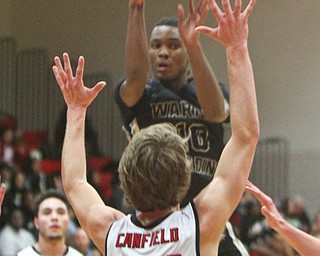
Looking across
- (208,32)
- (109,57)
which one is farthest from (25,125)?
(208,32)

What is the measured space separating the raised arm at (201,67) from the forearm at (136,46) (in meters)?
0.27

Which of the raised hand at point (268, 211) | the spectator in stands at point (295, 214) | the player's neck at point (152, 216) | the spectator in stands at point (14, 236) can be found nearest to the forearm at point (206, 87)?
the raised hand at point (268, 211)

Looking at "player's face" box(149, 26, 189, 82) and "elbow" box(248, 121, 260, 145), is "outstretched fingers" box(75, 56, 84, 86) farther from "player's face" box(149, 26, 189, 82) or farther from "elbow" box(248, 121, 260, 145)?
"player's face" box(149, 26, 189, 82)

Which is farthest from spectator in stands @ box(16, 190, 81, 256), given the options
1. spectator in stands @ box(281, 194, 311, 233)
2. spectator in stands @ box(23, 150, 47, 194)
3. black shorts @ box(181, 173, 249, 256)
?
spectator in stands @ box(281, 194, 311, 233)

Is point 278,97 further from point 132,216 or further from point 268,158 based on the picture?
point 132,216

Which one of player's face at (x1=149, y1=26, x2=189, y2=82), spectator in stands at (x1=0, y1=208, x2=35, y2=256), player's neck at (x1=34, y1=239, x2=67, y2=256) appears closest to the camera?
player's face at (x1=149, y1=26, x2=189, y2=82)

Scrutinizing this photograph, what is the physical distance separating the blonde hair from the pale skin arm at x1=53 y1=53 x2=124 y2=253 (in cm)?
20

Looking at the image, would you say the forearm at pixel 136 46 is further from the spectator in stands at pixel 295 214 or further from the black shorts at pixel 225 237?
the spectator in stands at pixel 295 214

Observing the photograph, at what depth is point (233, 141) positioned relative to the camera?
324 centimetres

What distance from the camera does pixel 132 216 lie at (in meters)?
3.30

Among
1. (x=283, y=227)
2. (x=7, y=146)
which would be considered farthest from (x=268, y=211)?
(x=7, y=146)

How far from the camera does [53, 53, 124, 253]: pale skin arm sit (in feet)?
11.0

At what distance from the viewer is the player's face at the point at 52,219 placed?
7453mm

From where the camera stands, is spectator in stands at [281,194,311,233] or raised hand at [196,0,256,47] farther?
spectator in stands at [281,194,311,233]
